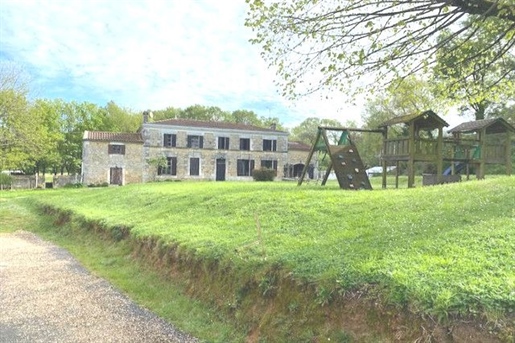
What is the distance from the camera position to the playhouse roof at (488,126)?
54.9 ft

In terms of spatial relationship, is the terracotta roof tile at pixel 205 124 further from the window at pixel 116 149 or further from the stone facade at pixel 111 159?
the window at pixel 116 149

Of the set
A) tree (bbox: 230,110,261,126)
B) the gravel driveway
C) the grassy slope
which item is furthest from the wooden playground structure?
tree (bbox: 230,110,261,126)

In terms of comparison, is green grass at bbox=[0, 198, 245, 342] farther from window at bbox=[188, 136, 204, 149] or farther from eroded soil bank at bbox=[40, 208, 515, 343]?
window at bbox=[188, 136, 204, 149]

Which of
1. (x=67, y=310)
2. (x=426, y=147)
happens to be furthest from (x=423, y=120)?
(x=67, y=310)

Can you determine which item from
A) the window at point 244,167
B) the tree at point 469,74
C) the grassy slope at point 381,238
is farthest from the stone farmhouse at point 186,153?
the tree at point 469,74

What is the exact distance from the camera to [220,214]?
1002 cm

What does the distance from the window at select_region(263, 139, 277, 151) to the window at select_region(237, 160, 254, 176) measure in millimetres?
2316

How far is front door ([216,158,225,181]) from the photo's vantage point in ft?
152

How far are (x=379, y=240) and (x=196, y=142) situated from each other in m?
40.7

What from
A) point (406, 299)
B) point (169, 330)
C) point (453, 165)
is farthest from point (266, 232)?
point (453, 165)

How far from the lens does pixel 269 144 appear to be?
48.0m

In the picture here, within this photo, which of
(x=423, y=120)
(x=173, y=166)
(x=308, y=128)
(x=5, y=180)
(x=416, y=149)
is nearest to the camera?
(x=416, y=149)

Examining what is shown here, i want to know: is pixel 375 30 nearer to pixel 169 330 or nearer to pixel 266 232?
pixel 266 232

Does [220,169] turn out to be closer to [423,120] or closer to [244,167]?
[244,167]
